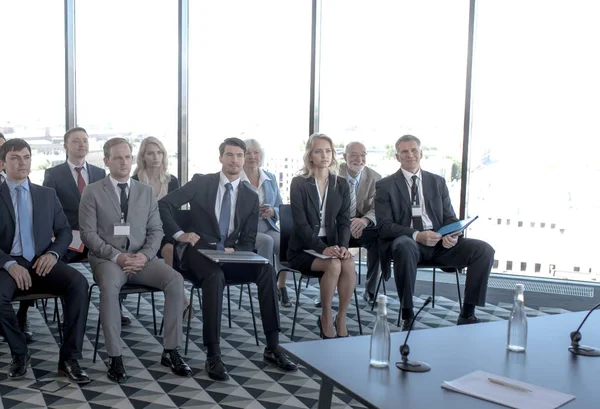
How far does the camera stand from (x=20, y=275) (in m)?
3.66

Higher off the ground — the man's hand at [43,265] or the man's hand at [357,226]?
the man's hand at [357,226]

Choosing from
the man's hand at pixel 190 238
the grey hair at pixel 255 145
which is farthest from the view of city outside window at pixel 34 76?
the man's hand at pixel 190 238

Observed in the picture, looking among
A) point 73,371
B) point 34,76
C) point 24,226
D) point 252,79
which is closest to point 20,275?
point 24,226

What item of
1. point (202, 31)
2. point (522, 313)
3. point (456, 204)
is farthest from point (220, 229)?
point (202, 31)

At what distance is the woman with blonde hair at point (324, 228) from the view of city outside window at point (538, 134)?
2.16m

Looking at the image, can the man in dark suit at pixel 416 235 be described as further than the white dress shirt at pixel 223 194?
Yes

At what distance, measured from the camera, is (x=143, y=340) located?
14.6 ft

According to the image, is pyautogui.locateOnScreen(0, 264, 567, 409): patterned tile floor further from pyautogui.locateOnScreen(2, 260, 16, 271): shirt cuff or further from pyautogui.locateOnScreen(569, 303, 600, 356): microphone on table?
pyautogui.locateOnScreen(569, 303, 600, 356): microphone on table

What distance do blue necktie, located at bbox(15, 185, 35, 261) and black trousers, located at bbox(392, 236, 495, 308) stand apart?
7.90 feet

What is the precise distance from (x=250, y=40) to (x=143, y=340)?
Result: 3.66 metres

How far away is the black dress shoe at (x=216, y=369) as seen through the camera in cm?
371

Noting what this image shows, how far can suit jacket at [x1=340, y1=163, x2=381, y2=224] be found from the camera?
5523mm

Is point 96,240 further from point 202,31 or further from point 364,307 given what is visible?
point 202,31

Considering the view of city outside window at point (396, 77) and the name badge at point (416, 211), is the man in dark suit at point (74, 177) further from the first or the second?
the view of city outside window at point (396, 77)
